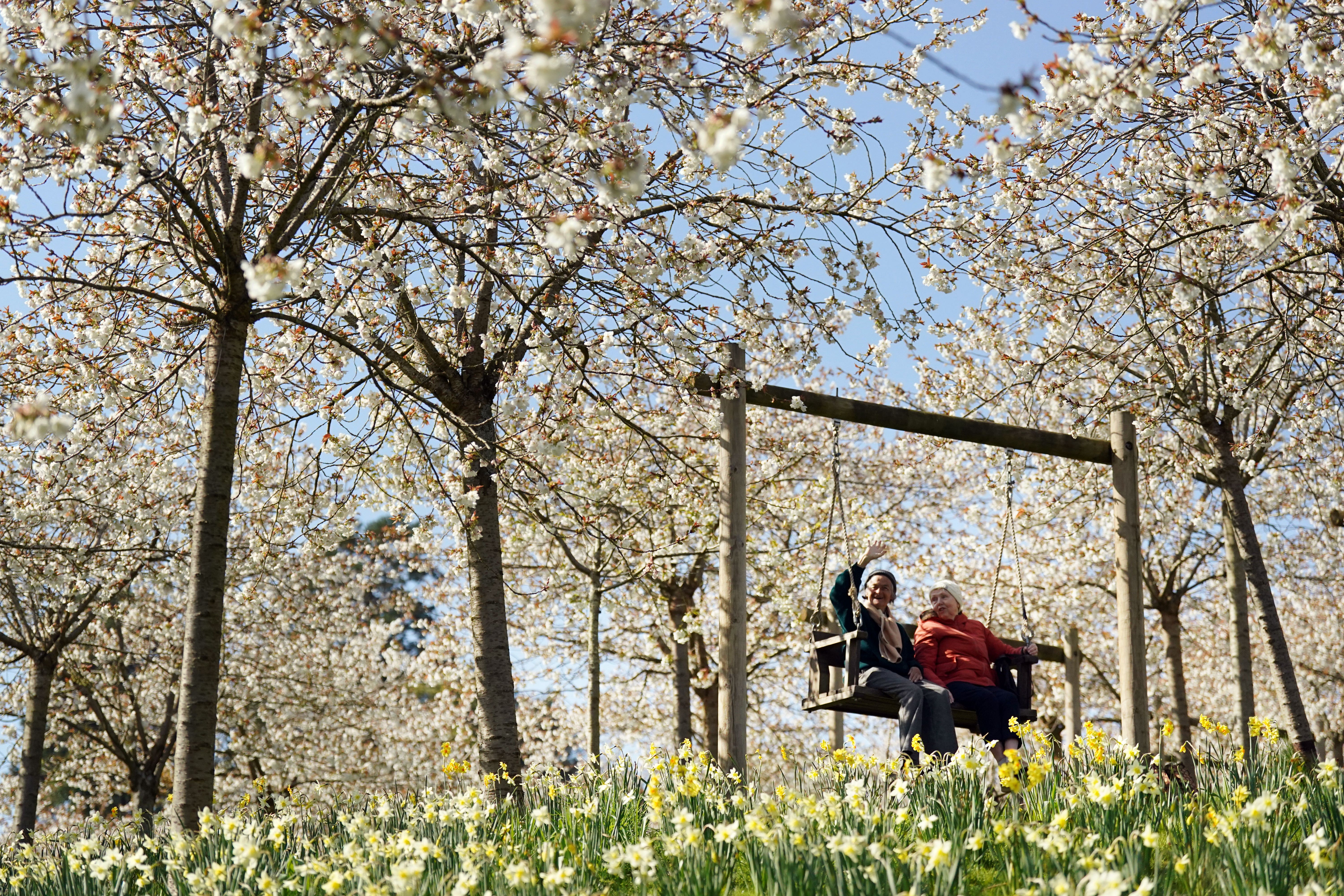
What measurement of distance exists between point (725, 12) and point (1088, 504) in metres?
11.3

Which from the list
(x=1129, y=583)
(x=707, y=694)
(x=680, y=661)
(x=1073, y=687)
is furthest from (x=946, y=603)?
(x=707, y=694)

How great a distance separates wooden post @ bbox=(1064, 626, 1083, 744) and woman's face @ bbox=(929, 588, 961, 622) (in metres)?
4.99

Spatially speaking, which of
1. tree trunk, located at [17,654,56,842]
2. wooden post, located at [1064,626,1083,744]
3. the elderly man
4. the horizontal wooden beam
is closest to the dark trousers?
the elderly man

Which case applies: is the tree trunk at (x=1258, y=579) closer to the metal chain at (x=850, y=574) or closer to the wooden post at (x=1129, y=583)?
the wooden post at (x=1129, y=583)

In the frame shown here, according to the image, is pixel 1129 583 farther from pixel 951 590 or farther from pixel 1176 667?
pixel 1176 667

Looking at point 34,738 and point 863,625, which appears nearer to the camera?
point 863,625

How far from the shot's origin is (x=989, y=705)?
846 cm

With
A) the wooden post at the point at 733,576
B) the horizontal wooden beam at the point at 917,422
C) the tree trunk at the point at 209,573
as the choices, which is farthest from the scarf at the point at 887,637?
the tree trunk at the point at 209,573

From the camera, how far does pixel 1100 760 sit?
19.1 ft

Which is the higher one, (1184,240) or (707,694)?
(1184,240)

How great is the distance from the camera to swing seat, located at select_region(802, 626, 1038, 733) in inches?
305

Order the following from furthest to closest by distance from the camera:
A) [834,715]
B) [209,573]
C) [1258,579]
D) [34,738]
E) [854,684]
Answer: [834,715], [34,738], [1258,579], [854,684], [209,573]

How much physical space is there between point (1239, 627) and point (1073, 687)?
1815 millimetres

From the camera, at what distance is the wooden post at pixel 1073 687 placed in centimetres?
1355
